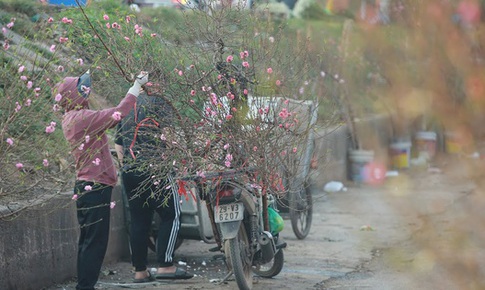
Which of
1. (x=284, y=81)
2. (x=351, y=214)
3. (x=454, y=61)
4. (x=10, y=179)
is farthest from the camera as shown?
(x=351, y=214)

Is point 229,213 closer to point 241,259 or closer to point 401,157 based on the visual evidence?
point 241,259

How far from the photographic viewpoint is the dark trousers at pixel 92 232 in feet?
19.2

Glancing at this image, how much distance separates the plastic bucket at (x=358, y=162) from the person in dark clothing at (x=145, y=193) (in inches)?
288

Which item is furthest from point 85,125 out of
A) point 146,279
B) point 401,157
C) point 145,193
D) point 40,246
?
point 401,157

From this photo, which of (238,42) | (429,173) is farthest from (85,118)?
(429,173)

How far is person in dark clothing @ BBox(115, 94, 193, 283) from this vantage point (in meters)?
5.90

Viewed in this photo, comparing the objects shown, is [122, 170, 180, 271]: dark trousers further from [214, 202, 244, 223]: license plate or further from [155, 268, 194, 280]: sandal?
[214, 202, 244, 223]: license plate

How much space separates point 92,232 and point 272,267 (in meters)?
1.62

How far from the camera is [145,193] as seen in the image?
6652 mm

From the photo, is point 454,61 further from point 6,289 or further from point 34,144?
point 6,289

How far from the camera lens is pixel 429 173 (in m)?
13.2

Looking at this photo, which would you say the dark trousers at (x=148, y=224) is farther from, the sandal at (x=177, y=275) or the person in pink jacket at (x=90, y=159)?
the person in pink jacket at (x=90, y=159)

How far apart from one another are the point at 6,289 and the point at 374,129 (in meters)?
Result: 9.56

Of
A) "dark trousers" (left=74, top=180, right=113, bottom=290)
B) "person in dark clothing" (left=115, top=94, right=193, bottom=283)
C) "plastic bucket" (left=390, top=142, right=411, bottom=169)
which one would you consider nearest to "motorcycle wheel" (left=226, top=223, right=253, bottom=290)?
"person in dark clothing" (left=115, top=94, right=193, bottom=283)
